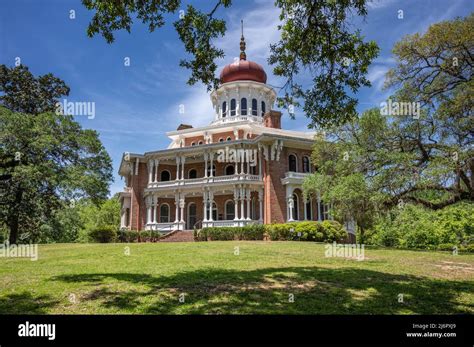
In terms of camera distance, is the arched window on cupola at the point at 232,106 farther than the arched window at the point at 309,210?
Yes

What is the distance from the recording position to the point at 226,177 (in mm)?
33969

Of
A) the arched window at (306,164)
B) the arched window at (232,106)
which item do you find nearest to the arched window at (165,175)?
the arched window at (232,106)

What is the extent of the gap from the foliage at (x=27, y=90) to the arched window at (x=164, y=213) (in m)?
13.4

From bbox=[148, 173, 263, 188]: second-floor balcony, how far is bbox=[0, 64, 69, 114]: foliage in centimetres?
1135

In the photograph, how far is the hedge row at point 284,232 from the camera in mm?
26516

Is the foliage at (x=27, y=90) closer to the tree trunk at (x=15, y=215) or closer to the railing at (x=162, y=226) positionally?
the tree trunk at (x=15, y=215)

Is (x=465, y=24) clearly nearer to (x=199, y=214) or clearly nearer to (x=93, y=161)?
(x=93, y=161)

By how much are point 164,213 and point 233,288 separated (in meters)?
30.2

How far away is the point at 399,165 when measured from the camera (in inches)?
648

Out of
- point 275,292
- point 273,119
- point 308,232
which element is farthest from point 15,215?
point 273,119

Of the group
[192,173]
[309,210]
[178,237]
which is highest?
[192,173]

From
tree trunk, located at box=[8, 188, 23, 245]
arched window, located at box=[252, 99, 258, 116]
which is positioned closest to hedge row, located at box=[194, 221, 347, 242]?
tree trunk, located at box=[8, 188, 23, 245]

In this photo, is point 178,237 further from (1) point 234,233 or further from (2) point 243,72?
(2) point 243,72
